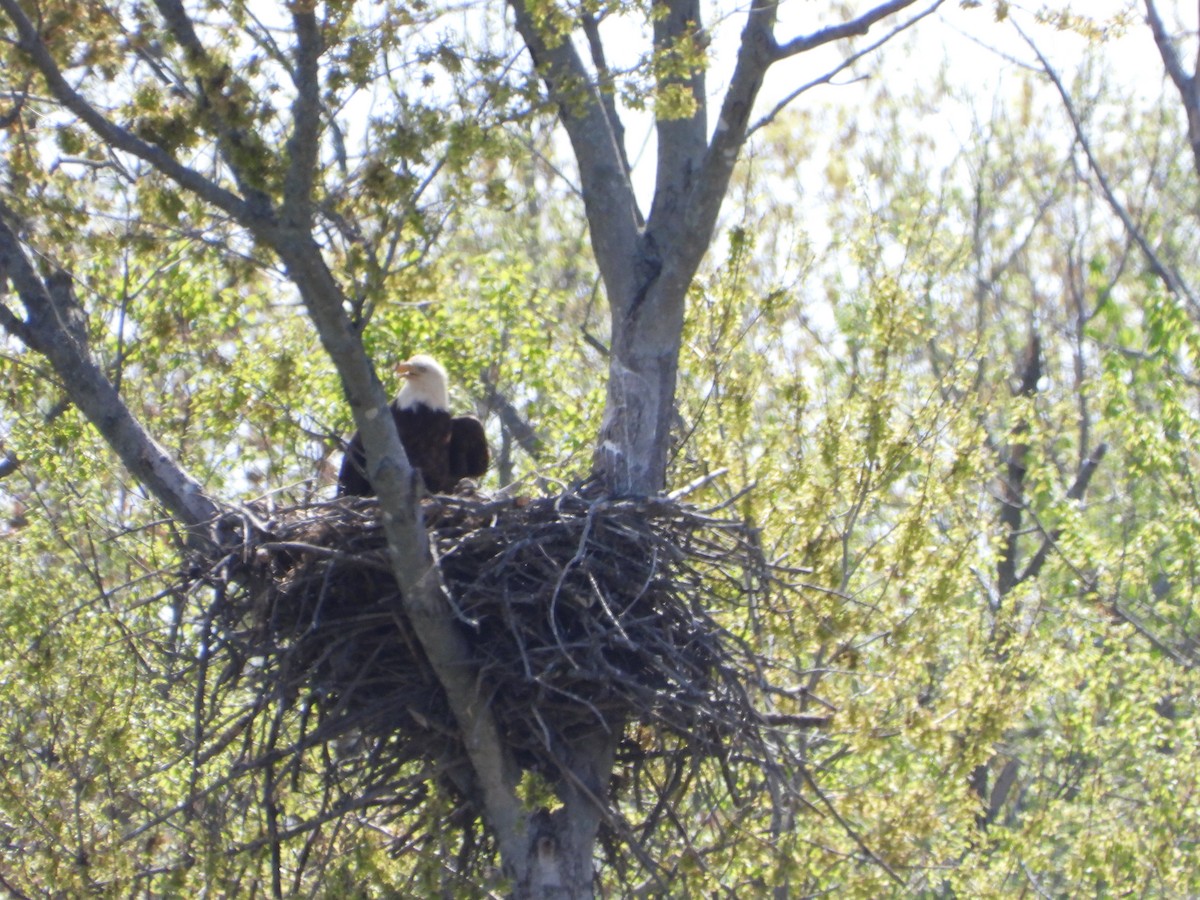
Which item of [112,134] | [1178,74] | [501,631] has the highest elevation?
[1178,74]

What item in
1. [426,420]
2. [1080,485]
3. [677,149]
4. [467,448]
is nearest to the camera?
[677,149]

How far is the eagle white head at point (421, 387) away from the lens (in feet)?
26.6

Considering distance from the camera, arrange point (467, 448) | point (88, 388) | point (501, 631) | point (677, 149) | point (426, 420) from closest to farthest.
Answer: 1. point (501, 631)
2. point (88, 388)
3. point (677, 149)
4. point (426, 420)
5. point (467, 448)

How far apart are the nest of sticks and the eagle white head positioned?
78.3 inches

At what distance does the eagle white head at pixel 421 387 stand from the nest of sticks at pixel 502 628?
1.99 meters

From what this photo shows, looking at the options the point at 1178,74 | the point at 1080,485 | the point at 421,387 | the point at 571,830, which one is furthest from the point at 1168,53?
the point at 1080,485

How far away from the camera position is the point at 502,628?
587 centimetres

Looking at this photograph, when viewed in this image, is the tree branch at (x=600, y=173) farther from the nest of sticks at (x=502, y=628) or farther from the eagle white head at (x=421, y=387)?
the eagle white head at (x=421, y=387)

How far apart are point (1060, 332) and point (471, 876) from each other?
1280 cm

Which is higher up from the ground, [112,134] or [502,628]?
[112,134]

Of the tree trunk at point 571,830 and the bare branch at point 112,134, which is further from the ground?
the bare branch at point 112,134

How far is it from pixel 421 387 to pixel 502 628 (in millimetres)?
2488

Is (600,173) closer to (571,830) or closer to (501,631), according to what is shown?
(501,631)

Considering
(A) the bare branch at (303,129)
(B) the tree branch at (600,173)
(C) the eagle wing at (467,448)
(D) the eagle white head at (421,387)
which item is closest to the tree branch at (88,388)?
(A) the bare branch at (303,129)
